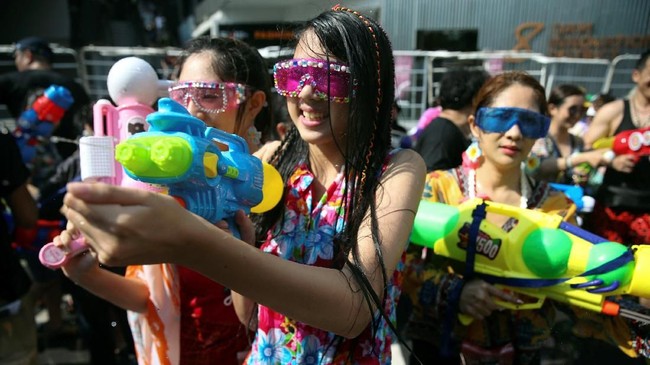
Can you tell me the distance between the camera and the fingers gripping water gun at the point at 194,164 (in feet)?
2.72

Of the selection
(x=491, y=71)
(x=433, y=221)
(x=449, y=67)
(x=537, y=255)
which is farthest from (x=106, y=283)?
(x=491, y=71)

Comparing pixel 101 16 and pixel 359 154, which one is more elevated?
pixel 101 16

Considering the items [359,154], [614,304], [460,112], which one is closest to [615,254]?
[614,304]

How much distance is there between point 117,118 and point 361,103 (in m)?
0.74

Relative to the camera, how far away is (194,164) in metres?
0.89

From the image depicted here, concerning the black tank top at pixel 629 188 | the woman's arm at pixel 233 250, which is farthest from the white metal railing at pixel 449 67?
the woman's arm at pixel 233 250

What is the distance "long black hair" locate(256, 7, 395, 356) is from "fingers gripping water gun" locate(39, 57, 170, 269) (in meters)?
0.55

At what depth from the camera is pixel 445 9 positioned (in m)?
9.73

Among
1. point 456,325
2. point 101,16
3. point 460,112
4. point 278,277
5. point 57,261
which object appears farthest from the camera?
point 101,16

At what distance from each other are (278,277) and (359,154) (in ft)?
1.66

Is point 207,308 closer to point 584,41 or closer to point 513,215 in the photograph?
point 513,215

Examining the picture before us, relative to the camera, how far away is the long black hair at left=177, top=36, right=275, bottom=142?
1812mm

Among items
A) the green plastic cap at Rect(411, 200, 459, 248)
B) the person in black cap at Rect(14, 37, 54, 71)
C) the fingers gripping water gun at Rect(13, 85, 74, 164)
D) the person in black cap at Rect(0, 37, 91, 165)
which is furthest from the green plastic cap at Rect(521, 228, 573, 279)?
the person in black cap at Rect(14, 37, 54, 71)

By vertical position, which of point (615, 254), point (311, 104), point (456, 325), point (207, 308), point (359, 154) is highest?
point (311, 104)
